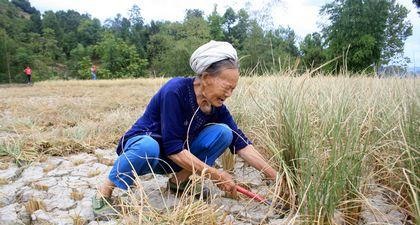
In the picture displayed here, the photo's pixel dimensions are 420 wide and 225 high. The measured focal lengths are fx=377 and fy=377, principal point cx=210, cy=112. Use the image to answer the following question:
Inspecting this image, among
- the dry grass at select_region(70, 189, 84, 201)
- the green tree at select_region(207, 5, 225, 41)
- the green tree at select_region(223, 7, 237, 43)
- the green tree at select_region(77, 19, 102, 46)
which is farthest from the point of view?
the green tree at select_region(77, 19, 102, 46)

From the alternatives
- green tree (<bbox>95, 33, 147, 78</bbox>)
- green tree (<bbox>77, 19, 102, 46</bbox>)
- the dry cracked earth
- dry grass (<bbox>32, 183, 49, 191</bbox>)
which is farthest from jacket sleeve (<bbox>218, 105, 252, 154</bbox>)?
green tree (<bbox>77, 19, 102, 46</bbox>)

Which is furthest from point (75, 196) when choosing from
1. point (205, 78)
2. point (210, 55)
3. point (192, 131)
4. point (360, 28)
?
point (360, 28)

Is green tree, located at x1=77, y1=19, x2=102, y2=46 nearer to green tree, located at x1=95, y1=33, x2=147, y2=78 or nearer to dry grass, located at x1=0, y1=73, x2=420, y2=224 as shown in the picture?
green tree, located at x1=95, y1=33, x2=147, y2=78

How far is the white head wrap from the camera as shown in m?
1.81

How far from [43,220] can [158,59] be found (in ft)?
145

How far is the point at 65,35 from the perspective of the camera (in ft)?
197

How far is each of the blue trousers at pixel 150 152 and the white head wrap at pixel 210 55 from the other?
426mm

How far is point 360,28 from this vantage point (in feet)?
89.0

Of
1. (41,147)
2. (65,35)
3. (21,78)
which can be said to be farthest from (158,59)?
Answer: (41,147)

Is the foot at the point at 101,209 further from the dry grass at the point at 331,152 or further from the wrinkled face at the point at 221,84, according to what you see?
the wrinkled face at the point at 221,84

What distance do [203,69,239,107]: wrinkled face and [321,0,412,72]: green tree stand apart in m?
24.6

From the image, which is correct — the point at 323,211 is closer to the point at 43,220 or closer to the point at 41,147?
the point at 43,220

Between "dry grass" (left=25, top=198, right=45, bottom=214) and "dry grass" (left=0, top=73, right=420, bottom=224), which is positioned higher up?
"dry grass" (left=0, top=73, right=420, bottom=224)

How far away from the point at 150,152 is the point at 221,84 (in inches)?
20.4
